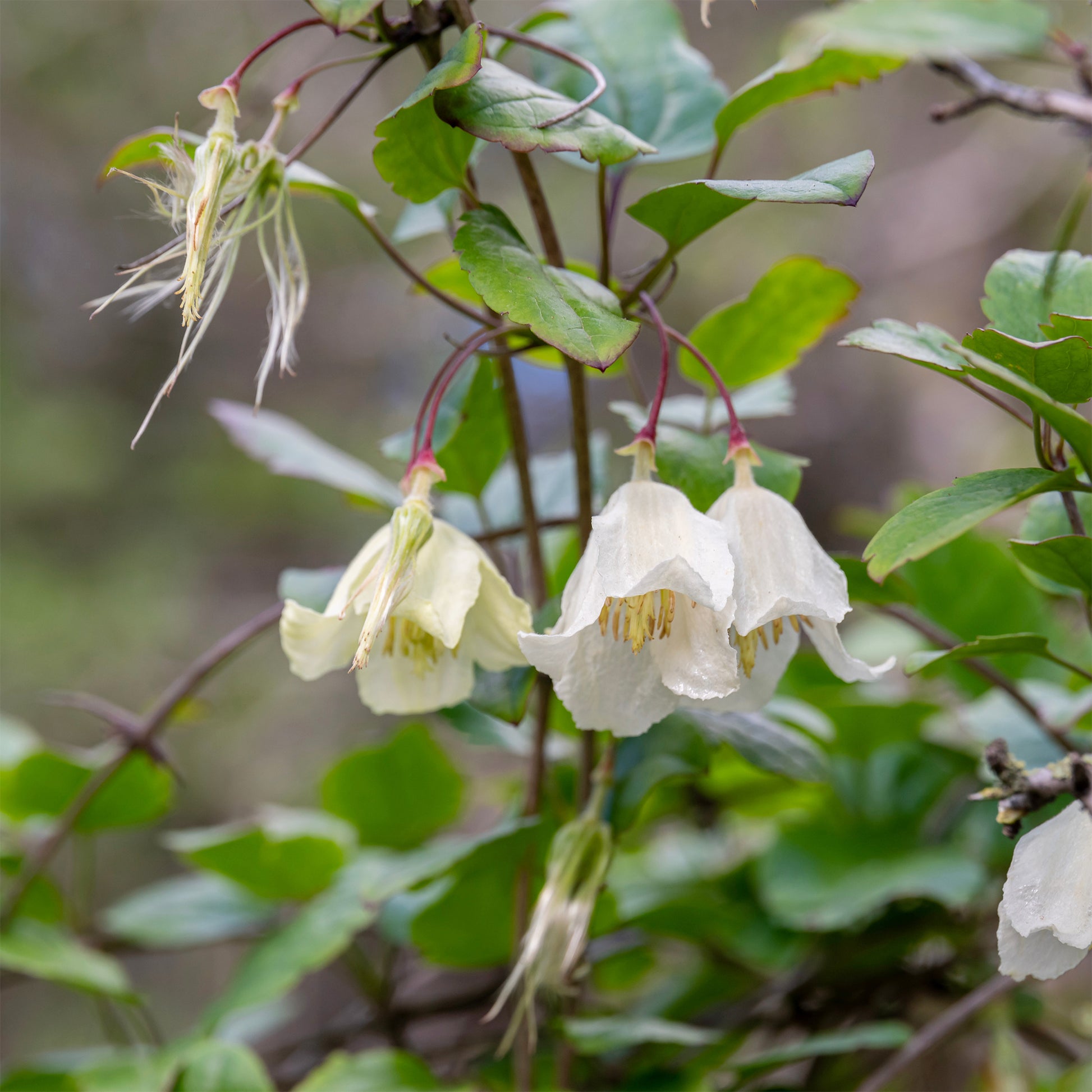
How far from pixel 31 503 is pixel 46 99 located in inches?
59.7

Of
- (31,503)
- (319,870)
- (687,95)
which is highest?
(687,95)

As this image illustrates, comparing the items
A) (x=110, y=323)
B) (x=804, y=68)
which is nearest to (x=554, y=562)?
(x=804, y=68)

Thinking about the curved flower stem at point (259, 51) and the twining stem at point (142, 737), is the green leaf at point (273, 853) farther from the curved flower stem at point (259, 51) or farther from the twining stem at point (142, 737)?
the curved flower stem at point (259, 51)

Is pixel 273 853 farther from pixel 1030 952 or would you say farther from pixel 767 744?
pixel 1030 952

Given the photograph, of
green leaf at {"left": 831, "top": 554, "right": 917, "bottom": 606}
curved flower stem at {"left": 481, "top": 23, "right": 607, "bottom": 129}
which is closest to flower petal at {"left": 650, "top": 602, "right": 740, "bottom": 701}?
green leaf at {"left": 831, "top": 554, "right": 917, "bottom": 606}

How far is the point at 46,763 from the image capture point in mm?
725

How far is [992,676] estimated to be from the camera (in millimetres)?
521

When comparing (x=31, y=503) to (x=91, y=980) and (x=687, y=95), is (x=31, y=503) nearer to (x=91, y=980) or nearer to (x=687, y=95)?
(x=91, y=980)

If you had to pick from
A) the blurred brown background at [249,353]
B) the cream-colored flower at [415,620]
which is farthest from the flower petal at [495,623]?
the blurred brown background at [249,353]

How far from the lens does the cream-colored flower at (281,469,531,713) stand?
382mm

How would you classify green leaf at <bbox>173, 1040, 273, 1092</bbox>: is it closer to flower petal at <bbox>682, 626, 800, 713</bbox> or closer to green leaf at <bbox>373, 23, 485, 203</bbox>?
flower petal at <bbox>682, 626, 800, 713</bbox>

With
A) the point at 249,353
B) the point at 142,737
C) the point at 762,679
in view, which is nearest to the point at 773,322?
the point at 762,679

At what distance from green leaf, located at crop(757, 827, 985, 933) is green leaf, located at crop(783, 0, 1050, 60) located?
18.5 inches

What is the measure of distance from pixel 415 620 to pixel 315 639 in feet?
0.20
